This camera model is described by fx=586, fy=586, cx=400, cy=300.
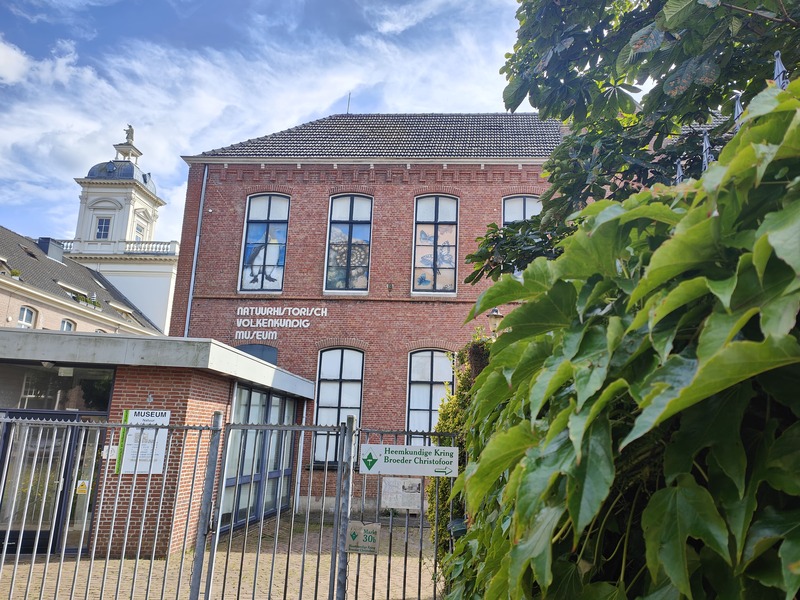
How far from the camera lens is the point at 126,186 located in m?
50.7

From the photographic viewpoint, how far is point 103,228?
4947cm

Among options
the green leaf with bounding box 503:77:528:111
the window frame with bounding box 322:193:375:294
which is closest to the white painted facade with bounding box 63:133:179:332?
the window frame with bounding box 322:193:375:294

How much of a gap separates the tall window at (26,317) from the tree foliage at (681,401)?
3201 cm

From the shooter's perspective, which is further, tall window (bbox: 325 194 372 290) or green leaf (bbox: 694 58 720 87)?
tall window (bbox: 325 194 372 290)

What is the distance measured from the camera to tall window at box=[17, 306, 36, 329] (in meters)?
27.8

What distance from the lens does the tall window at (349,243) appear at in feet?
57.0

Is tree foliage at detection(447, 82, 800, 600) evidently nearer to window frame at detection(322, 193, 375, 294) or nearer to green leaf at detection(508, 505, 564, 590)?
green leaf at detection(508, 505, 564, 590)

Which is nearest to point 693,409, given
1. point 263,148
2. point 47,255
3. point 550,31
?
point 550,31

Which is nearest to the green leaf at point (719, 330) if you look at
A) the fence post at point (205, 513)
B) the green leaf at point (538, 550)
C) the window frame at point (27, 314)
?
the green leaf at point (538, 550)

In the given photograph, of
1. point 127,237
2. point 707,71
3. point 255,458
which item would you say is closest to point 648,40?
point 707,71

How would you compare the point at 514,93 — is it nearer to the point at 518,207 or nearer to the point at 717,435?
the point at 717,435

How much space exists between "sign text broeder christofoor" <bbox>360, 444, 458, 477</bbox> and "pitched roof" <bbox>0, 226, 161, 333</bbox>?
2901cm

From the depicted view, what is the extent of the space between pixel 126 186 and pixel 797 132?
56190mm

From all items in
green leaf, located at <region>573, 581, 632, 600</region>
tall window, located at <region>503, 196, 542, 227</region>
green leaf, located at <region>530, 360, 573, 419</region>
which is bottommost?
green leaf, located at <region>573, 581, 632, 600</region>
